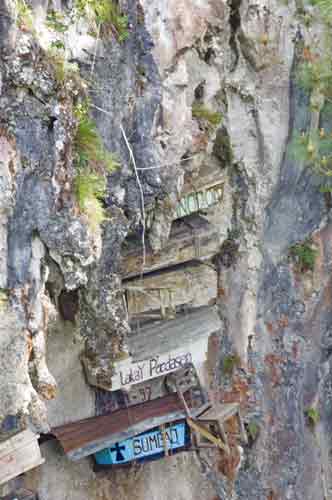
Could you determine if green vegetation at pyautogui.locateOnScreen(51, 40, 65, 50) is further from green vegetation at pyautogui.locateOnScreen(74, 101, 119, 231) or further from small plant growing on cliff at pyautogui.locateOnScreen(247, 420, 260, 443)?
small plant growing on cliff at pyautogui.locateOnScreen(247, 420, 260, 443)

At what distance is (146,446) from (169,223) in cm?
315

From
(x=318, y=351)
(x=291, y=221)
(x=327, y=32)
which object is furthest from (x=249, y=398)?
(x=327, y=32)

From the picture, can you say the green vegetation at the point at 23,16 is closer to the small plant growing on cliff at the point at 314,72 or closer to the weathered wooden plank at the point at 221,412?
the weathered wooden plank at the point at 221,412

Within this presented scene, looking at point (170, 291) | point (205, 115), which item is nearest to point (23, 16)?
point (205, 115)

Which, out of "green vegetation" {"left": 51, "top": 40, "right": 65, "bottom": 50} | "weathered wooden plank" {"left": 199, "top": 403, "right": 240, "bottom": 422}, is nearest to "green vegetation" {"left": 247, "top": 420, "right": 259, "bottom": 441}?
"weathered wooden plank" {"left": 199, "top": 403, "right": 240, "bottom": 422}

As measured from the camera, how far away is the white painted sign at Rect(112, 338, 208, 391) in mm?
9484

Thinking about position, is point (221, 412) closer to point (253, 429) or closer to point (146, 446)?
point (146, 446)

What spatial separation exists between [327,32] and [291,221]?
3.10m

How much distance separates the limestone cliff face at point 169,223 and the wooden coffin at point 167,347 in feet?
0.90

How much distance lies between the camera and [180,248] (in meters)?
9.87

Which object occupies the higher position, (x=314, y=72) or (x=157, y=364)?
(x=314, y=72)

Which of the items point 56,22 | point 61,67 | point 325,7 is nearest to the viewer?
point 61,67

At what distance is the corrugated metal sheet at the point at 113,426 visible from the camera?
876 centimetres

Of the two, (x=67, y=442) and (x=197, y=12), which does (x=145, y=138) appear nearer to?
(x=197, y=12)
